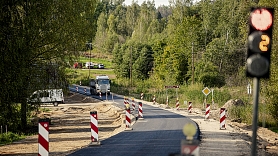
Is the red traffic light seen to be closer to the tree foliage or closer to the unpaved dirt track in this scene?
the unpaved dirt track

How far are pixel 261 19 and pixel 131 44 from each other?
82.7 m

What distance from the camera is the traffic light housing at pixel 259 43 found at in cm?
683

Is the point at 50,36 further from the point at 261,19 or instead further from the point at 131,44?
the point at 131,44

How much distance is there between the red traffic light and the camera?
6.97 meters

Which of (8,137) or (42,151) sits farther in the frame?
(8,137)

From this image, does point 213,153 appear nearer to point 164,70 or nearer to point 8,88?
point 8,88

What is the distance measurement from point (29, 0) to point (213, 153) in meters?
12.3

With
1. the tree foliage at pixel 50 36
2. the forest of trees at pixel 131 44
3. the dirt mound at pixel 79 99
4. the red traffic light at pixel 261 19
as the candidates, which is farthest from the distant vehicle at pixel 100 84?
the red traffic light at pixel 261 19

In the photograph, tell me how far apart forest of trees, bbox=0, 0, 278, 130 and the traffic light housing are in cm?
1136

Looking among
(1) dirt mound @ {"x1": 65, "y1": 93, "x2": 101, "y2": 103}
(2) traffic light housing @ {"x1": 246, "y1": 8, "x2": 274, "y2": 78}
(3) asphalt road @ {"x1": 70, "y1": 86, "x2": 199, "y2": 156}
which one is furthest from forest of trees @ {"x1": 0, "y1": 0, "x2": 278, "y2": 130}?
(1) dirt mound @ {"x1": 65, "y1": 93, "x2": 101, "y2": 103}

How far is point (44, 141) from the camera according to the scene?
12.5 metres

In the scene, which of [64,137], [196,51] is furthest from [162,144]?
[196,51]

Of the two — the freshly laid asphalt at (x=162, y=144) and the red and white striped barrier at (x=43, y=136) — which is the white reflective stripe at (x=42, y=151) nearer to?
the red and white striped barrier at (x=43, y=136)

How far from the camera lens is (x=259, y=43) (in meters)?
6.93
